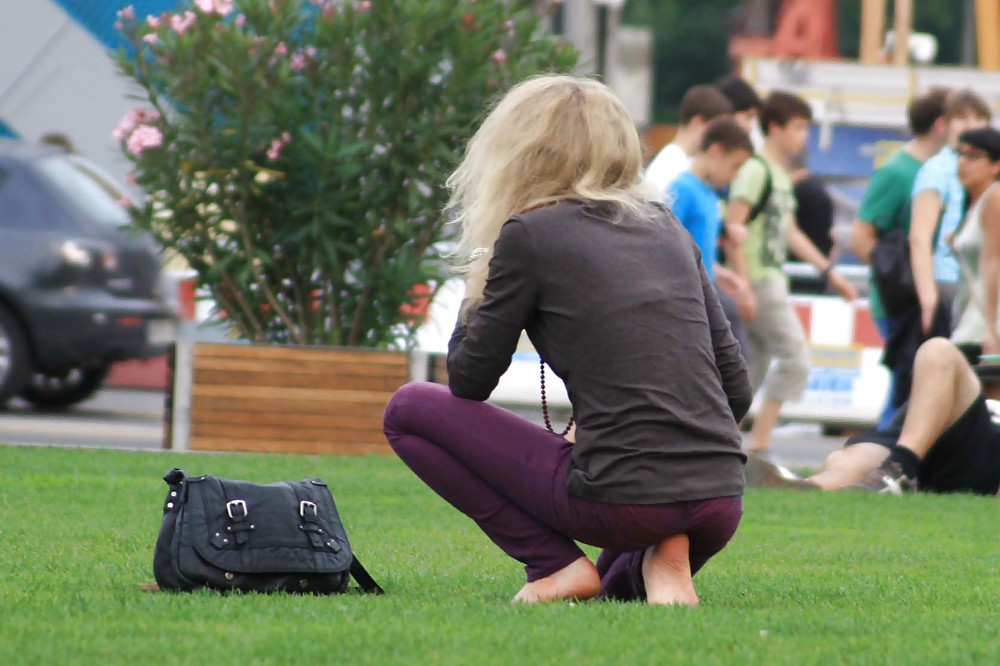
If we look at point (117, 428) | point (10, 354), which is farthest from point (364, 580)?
point (10, 354)

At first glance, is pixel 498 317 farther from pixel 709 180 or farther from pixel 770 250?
pixel 770 250

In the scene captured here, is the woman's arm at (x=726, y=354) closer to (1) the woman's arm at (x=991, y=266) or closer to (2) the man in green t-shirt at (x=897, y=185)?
Answer: (1) the woman's arm at (x=991, y=266)

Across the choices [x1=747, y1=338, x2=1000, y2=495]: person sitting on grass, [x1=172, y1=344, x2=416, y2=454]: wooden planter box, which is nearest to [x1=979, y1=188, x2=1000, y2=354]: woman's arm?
[x1=747, y1=338, x2=1000, y2=495]: person sitting on grass

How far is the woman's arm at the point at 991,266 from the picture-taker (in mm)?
8766

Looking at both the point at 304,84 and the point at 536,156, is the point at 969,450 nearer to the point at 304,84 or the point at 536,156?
the point at 304,84

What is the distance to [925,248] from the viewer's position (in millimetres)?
8898

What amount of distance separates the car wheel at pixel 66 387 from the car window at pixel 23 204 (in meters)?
1.24

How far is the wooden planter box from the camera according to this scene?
9102 millimetres

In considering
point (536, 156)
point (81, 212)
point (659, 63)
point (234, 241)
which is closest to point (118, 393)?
point (81, 212)

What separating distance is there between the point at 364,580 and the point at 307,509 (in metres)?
0.23

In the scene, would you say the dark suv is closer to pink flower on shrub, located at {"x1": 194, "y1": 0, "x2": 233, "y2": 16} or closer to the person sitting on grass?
pink flower on shrub, located at {"x1": 194, "y1": 0, "x2": 233, "y2": 16}

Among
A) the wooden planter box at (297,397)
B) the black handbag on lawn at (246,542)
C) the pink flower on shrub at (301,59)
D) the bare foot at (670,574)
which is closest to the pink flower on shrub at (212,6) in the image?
the pink flower on shrub at (301,59)

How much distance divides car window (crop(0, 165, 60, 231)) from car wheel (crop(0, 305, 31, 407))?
1.84ft

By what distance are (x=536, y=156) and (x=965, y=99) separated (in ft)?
18.7
